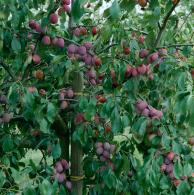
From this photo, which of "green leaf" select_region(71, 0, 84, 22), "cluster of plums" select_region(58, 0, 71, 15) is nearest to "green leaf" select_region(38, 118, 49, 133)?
"cluster of plums" select_region(58, 0, 71, 15)

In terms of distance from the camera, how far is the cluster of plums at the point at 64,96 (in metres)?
1.97

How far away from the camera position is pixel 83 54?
1896mm

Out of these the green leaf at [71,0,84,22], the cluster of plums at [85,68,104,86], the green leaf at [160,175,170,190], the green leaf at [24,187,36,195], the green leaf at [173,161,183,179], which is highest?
the green leaf at [71,0,84,22]

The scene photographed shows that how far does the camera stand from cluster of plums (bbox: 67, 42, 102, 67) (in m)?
1.89

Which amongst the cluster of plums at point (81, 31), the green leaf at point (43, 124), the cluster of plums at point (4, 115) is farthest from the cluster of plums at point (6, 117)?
the cluster of plums at point (81, 31)

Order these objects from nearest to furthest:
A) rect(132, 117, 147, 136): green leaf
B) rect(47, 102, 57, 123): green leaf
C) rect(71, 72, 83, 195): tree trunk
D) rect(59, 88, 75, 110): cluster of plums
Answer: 1. rect(132, 117, 147, 136): green leaf
2. rect(47, 102, 57, 123): green leaf
3. rect(59, 88, 75, 110): cluster of plums
4. rect(71, 72, 83, 195): tree trunk

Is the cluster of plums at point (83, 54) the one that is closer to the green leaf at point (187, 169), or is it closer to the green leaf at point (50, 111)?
the green leaf at point (50, 111)

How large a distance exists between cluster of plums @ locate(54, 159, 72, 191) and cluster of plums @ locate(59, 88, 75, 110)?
0.25 m

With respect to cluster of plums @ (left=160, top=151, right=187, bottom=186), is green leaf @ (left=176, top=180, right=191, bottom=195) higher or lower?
lower

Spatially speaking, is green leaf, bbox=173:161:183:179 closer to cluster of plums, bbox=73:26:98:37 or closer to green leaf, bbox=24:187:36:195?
green leaf, bbox=24:187:36:195

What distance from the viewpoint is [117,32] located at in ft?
6.28

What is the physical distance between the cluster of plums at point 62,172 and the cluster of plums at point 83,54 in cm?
44

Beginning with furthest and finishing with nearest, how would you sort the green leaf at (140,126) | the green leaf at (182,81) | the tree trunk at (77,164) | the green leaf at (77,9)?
the tree trunk at (77,164) → the green leaf at (140,126) → the green leaf at (182,81) → the green leaf at (77,9)

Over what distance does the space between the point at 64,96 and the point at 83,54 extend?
0.70 feet
